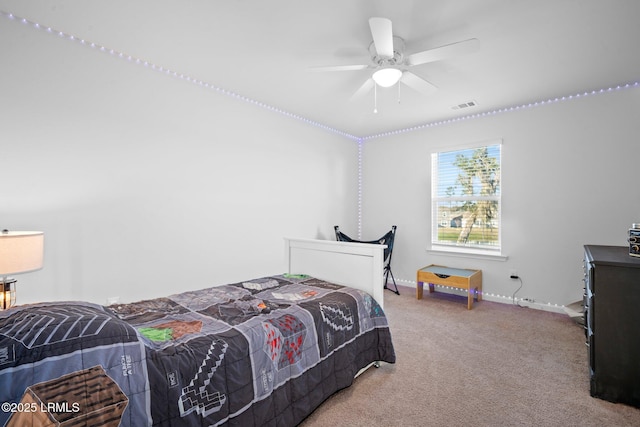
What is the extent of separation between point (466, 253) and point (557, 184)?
4.21 ft

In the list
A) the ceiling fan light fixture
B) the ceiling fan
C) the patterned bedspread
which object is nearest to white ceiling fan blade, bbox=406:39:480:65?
Answer: the ceiling fan

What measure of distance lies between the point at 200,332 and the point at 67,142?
6.31ft

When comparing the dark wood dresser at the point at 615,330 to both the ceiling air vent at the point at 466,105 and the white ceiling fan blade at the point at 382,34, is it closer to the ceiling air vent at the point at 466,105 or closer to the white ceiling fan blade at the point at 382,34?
the white ceiling fan blade at the point at 382,34

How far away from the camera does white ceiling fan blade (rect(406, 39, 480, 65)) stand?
190 centimetres

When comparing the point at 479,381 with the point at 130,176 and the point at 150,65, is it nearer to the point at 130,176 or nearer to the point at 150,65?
the point at 130,176

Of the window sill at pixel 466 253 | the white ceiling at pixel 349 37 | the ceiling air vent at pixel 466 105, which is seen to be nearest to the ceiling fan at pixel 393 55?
the white ceiling at pixel 349 37

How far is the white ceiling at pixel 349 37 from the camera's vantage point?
6.31 feet

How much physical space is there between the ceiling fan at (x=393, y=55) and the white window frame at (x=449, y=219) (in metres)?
1.77

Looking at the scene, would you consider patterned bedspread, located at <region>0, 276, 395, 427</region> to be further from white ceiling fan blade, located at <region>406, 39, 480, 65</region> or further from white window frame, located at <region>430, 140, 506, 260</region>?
white window frame, located at <region>430, 140, 506, 260</region>

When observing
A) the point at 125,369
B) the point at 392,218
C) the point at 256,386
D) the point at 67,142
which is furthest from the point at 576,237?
the point at 67,142

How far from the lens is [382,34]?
1.87m

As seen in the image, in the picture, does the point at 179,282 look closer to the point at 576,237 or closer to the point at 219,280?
the point at 219,280

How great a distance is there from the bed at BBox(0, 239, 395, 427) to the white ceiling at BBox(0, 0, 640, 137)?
62.5 inches

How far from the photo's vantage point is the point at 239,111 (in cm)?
340
